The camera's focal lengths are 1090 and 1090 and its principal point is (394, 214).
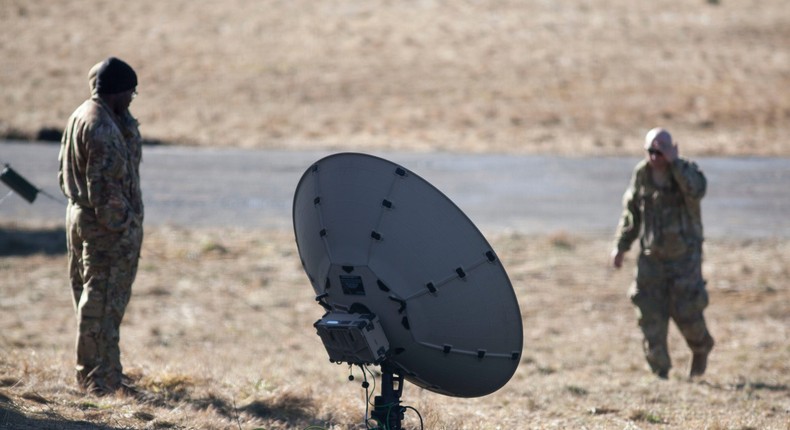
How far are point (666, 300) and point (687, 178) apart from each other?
1252 millimetres

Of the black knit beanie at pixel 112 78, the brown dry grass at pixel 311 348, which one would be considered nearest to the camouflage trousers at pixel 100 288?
the brown dry grass at pixel 311 348

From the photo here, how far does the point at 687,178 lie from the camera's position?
959 centimetres

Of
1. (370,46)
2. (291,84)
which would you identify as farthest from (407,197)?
(370,46)

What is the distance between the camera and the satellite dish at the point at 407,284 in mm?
5918

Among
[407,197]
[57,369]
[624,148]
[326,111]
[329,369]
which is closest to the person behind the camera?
[407,197]

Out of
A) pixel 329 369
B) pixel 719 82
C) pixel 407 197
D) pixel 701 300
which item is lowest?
pixel 329 369

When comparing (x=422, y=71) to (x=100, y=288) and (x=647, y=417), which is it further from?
(x=100, y=288)

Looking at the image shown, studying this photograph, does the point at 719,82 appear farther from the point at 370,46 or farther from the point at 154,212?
the point at 154,212

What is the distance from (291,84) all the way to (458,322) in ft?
91.0

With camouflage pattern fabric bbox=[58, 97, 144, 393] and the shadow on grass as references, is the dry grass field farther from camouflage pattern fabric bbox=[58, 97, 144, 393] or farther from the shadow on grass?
camouflage pattern fabric bbox=[58, 97, 144, 393]

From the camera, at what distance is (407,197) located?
598 cm

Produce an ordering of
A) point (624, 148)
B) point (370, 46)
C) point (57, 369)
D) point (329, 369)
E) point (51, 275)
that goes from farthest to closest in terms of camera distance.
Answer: point (370, 46), point (624, 148), point (51, 275), point (329, 369), point (57, 369)

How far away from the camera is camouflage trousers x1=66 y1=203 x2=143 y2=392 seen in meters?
7.52

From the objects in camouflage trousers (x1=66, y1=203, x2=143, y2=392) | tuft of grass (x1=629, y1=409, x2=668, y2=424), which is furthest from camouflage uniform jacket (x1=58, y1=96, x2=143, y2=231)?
tuft of grass (x1=629, y1=409, x2=668, y2=424)
